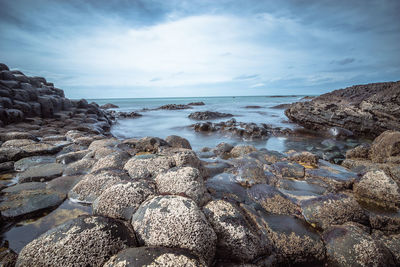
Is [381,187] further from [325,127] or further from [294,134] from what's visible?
[325,127]

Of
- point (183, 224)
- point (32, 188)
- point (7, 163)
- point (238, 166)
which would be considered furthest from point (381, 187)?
point (7, 163)

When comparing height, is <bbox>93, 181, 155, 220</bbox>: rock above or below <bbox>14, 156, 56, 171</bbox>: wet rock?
above

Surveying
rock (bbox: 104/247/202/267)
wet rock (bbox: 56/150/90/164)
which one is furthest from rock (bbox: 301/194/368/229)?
wet rock (bbox: 56/150/90/164)

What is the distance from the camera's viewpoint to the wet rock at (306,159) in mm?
5296

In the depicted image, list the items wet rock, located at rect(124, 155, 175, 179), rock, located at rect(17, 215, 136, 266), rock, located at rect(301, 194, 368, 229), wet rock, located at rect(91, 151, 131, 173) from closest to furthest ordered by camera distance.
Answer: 1. rock, located at rect(17, 215, 136, 266)
2. rock, located at rect(301, 194, 368, 229)
3. wet rock, located at rect(124, 155, 175, 179)
4. wet rock, located at rect(91, 151, 131, 173)

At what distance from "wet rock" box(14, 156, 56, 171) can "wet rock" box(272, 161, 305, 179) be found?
5.91m

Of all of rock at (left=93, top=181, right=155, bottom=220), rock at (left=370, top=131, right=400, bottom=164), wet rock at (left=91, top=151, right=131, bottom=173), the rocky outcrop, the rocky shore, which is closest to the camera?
the rocky shore

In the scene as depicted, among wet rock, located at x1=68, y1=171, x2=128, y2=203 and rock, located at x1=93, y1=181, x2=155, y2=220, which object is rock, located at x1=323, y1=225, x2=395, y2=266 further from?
wet rock, located at x1=68, y1=171, x2=128, y2=203

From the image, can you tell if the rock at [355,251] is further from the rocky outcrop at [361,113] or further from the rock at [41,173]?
the rocky outcrop at [361,113]

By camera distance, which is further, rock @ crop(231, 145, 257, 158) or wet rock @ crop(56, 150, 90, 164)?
rock @ crop(231, 145, 257, 158)

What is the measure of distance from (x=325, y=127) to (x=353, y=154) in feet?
22.3

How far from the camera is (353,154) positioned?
20.0ft

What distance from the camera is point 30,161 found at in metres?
4.62

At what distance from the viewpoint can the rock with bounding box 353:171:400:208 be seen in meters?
3.18
